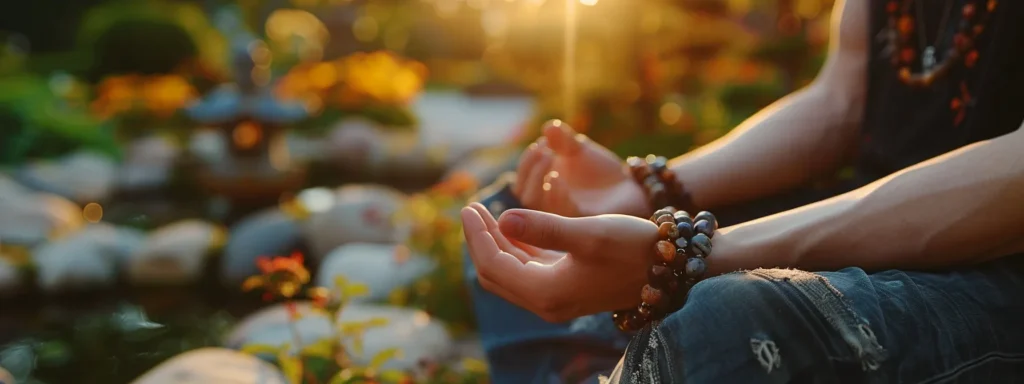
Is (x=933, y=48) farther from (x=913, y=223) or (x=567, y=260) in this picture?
(x=567, y=260)

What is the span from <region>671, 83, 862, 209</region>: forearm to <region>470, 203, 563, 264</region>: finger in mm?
444

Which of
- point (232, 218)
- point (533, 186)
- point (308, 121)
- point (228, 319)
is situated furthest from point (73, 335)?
point (308, 121)

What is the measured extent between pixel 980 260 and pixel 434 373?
151 centimetres

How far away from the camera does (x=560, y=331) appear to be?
162 cm

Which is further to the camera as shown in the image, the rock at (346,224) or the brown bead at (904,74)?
the rock at (346,224)

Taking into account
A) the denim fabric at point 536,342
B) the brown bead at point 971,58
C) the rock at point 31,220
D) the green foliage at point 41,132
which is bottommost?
the denim fabric at point 536,342

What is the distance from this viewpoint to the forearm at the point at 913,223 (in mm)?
1167

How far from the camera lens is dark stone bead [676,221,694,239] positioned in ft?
3.87

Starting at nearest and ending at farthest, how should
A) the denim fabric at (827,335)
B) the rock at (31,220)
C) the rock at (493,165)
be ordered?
the denim fabric at (827,335)
the rock at (31,220)
the rock at (493,165)

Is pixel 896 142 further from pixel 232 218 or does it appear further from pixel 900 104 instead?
pixel 232 218

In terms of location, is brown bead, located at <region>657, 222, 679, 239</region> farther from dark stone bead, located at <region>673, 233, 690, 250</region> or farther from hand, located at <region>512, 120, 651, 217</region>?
hand, located at <region>512, 120, 651, 217</region>

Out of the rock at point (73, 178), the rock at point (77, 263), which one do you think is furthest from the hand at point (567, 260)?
the rock at point (73, 178)

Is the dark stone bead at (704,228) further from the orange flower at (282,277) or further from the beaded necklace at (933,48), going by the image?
the orange flower at (282,277)

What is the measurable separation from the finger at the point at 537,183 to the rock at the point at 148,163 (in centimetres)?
550
